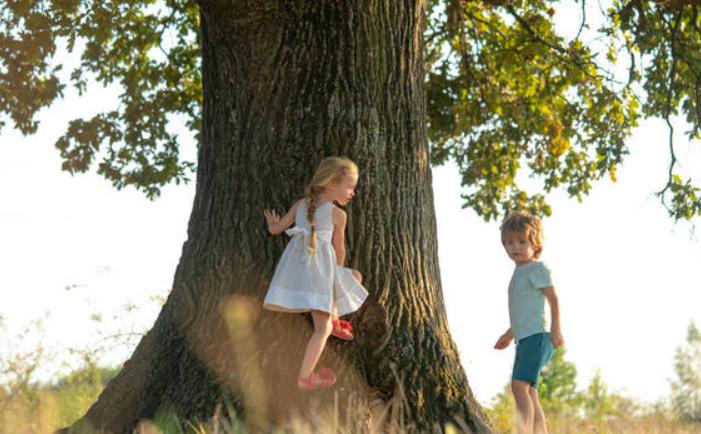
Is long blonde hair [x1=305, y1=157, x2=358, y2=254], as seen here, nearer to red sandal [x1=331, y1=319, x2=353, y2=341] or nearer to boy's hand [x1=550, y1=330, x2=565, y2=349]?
red sandal [x1=331, y1=319, x2=353, y2=341]

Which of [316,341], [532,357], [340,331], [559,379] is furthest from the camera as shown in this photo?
[559,379]

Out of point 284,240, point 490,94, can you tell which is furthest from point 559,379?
point 284,240

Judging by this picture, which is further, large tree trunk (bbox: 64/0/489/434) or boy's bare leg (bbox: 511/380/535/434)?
boy's bare leg (bbox: 511/380/535/434)

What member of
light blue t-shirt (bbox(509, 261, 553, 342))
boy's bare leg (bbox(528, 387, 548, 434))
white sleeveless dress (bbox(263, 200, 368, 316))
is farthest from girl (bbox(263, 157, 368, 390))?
boy's bare leg (bbox(528, 387, 548, 434))

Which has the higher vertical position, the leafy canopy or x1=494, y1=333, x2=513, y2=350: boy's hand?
the leafy canopy

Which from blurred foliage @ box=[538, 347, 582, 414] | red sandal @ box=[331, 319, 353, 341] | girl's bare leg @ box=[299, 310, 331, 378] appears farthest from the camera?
blurred foliage @ box=[538, 347, 582, 414]

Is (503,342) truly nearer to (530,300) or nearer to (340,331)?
(530,300)

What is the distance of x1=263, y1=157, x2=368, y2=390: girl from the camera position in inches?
300

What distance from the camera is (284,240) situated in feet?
26.4

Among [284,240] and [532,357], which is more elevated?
[284,240]

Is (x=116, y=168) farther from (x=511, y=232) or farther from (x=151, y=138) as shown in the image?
(x=511, y=232)

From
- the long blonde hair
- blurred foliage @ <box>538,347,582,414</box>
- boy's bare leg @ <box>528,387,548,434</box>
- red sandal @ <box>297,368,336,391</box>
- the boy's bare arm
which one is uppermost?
blurred foliage @ <box>538,347,582,414</box>

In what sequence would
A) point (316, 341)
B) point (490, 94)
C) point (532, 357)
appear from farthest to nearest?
point (490, 94), point (532, 357), point (316, 341)

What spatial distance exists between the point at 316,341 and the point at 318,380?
276 mm
